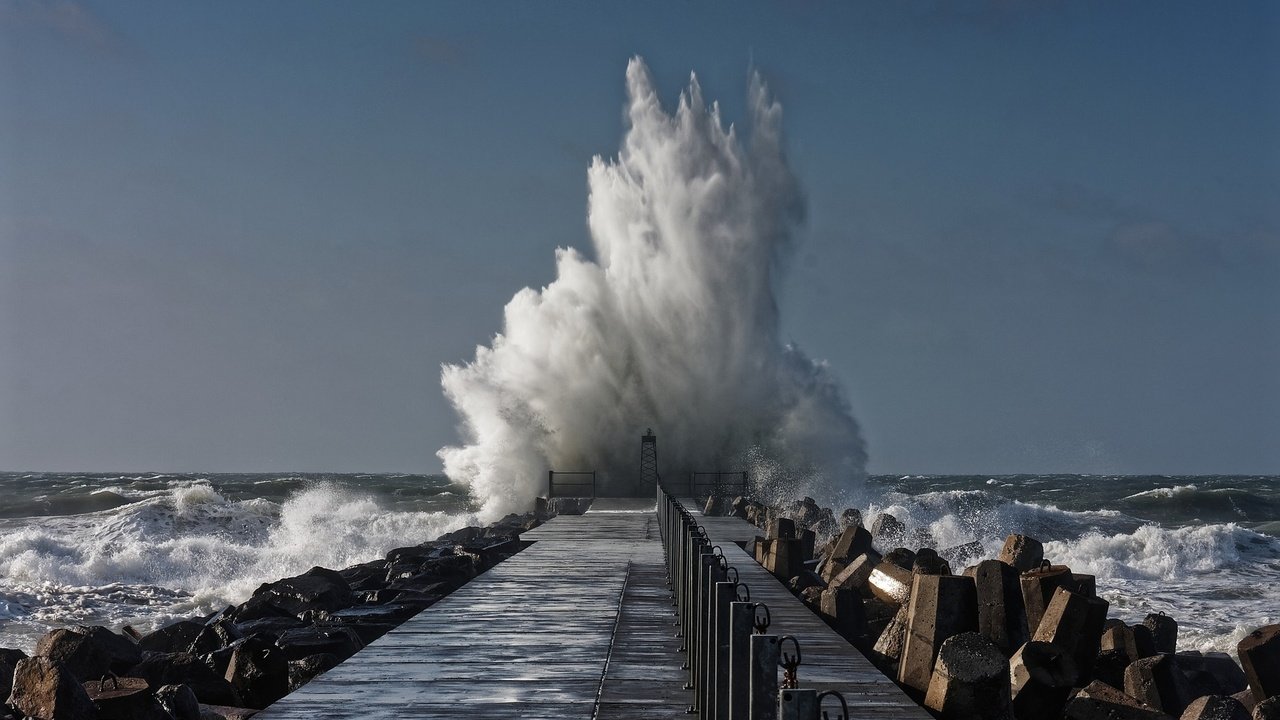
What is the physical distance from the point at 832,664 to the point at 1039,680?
128cm

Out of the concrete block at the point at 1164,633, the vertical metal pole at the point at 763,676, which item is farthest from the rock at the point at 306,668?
the concrete block at the point at 1164,633

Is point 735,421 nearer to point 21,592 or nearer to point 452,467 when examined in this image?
point 452,467

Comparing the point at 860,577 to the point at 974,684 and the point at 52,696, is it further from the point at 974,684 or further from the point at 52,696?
the point at 52,696

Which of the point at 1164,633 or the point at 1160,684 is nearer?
the point at 1160,684

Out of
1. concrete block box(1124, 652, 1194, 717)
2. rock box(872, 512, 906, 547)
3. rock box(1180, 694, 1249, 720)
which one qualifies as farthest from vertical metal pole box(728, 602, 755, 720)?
rock box(872, 512, 906, 547)

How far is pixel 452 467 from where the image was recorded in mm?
40438

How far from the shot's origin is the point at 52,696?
6.34 meters

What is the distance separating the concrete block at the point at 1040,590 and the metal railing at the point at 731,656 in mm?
3096

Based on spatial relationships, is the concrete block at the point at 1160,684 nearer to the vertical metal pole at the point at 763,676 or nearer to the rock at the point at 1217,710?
the rock at the point at 1217,710

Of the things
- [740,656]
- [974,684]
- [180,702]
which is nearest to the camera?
[740,656]

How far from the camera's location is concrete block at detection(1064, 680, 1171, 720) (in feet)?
23.0

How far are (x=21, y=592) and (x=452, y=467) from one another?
18.6m

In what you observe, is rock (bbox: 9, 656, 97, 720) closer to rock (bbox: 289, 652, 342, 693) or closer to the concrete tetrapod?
rock (bbox: 289, 652, 342, 693)

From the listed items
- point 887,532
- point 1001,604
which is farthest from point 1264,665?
point 887,532
